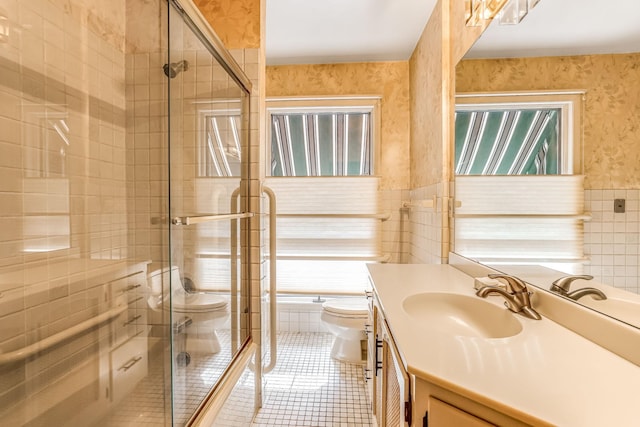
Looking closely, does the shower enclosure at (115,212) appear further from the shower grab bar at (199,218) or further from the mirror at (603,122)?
the mirror at (603,122)

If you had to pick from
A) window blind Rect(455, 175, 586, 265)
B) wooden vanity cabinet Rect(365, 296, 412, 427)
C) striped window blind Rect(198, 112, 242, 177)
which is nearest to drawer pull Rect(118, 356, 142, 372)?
striped window blind Rect(198, 112, 242, 177)

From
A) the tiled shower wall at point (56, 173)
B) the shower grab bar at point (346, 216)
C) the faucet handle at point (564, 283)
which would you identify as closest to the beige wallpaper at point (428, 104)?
the shower grab bar at point (346, 216)

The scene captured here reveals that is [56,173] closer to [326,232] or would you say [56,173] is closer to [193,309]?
[193,309]

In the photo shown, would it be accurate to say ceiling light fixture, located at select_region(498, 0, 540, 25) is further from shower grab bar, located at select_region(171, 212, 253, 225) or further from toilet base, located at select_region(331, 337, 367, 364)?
toilet base, located at select_region(331, 337, 367, 364)

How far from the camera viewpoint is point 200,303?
1442 millimetres

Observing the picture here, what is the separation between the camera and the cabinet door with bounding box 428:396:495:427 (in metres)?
0.59

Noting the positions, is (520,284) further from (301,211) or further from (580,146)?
(301,211)

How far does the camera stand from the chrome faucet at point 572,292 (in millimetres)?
873

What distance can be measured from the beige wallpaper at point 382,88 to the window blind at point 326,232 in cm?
25

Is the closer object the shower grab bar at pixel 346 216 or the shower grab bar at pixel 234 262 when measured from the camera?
the shower grab bar at pixel 234 262

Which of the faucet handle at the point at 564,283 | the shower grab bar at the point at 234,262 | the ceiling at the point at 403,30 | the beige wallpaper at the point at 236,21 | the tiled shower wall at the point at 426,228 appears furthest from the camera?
the tiled shower wall at the point at 426,228

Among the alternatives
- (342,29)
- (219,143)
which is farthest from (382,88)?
(219,143)

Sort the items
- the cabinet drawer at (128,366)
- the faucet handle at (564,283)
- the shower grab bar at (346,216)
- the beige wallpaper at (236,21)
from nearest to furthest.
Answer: the faucet handle at (564,283), the cabinet drawer at (128,366), the beige wallpaper at (236,21), the shower grab bar at (346,216)

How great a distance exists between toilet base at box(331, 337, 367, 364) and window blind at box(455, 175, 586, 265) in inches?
43.5
